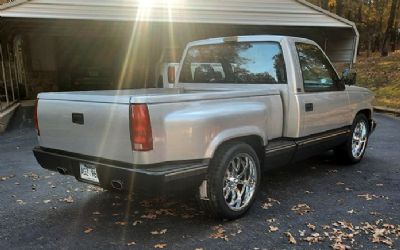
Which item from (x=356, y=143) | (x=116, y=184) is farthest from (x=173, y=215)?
(x=356, y=143)

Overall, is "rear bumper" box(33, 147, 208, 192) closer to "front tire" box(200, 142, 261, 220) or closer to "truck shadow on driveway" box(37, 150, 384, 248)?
"front tire" box(200, 142, 261, 220)

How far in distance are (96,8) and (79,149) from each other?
8.20 meters

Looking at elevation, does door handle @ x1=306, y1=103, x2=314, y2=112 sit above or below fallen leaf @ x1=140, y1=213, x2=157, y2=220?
above

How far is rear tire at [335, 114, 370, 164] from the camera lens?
6082 millimetres

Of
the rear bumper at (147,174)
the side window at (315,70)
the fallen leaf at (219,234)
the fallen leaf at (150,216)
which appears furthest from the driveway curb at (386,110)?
the rear bumper at (147,174)

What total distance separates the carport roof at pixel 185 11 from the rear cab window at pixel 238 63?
6.38 meters

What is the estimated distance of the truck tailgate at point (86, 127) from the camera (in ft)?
11.4

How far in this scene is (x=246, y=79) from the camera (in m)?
5.04

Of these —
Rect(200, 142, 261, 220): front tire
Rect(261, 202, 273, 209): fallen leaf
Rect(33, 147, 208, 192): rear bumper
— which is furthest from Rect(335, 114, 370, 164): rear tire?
Rect(33, 147, 208, 192): rear bumper

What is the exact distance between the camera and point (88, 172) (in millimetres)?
3832

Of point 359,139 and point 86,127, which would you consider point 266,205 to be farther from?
Result: point 359,139

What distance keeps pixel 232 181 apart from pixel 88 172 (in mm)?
1415

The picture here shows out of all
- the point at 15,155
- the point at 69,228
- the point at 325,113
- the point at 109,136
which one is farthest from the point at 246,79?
the point at 15,155

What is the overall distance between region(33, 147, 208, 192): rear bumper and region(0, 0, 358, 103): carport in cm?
787
